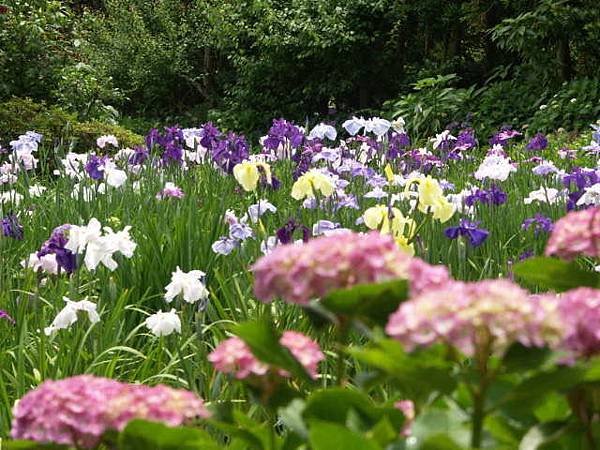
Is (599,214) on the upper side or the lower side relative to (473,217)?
upper

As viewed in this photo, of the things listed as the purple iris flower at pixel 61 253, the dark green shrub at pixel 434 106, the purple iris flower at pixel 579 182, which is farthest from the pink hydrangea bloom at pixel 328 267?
the dark green shrub at pixel 434 106

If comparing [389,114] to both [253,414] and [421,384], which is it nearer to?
[253,414]

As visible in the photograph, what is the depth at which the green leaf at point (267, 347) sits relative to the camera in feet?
2.10

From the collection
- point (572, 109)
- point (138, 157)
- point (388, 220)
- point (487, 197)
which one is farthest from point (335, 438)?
point (572, 109)

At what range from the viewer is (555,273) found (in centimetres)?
79

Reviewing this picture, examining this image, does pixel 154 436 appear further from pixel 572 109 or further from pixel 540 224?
pixel 572 109

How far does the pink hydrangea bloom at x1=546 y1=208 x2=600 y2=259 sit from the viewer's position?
73 centimetres

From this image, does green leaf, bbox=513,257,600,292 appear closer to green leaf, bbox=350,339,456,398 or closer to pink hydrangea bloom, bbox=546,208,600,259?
pink hydrangea bloom, bbox=546,208,600,259

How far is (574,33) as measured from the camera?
925cm

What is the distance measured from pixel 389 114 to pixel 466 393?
390 inches

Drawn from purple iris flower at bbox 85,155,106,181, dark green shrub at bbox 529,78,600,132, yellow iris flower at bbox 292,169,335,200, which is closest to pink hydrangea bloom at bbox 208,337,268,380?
yellow iris flower at bbox 292,169,335,200

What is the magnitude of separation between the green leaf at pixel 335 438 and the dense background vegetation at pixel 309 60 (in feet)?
25.0

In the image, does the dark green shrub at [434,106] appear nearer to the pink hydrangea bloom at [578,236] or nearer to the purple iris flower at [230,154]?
the purple iris flower at [230,154]

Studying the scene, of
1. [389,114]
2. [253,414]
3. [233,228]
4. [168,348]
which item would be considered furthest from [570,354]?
[389,114]
